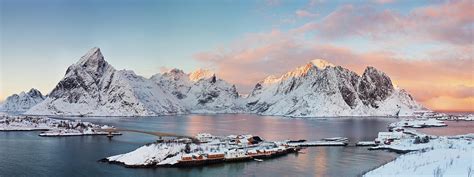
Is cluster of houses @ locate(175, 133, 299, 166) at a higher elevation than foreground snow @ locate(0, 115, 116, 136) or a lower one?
lower

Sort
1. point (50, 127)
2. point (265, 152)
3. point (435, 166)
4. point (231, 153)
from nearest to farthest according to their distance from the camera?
point (435, 166) < point (231, 153) < point (265, 152) < point (50, 127)

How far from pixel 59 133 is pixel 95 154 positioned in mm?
47216

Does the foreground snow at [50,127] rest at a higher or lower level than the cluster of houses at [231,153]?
higher

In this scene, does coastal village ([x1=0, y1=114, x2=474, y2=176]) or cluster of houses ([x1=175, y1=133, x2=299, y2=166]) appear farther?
cluster of houses ([x1=175, y1=133, x2=299, y2=166])

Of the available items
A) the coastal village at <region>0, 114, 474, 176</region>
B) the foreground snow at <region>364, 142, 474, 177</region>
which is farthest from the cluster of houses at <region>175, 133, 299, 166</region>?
the foreground snow at <region>364, 142, 474, 177</region>

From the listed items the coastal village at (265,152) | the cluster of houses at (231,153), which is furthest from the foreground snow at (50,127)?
the cluster of houses at (231,153)

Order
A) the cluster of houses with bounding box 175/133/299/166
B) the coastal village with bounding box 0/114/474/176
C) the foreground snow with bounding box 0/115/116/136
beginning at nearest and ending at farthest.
Result: the coastal village with bounding box 0/114/474/176, the cluster of houses with bounding box 175/133/299/166, the foreground snow with bounding box 0/115/116/136

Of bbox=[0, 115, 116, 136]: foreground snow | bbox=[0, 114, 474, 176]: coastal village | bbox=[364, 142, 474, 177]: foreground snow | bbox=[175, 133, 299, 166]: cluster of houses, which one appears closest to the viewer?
bbox=[364, 142, 474, 177]: foreground snow

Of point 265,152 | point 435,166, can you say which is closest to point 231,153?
point 265,152

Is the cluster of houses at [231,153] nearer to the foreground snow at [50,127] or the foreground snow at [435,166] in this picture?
the foreground snow at [435,166]

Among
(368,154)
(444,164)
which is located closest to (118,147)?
(368,154)

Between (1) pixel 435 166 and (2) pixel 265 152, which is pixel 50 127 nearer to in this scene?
(2) pixel 265 152

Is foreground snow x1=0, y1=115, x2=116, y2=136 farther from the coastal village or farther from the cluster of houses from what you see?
the cluster of houses

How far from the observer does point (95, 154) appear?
7625 cm
